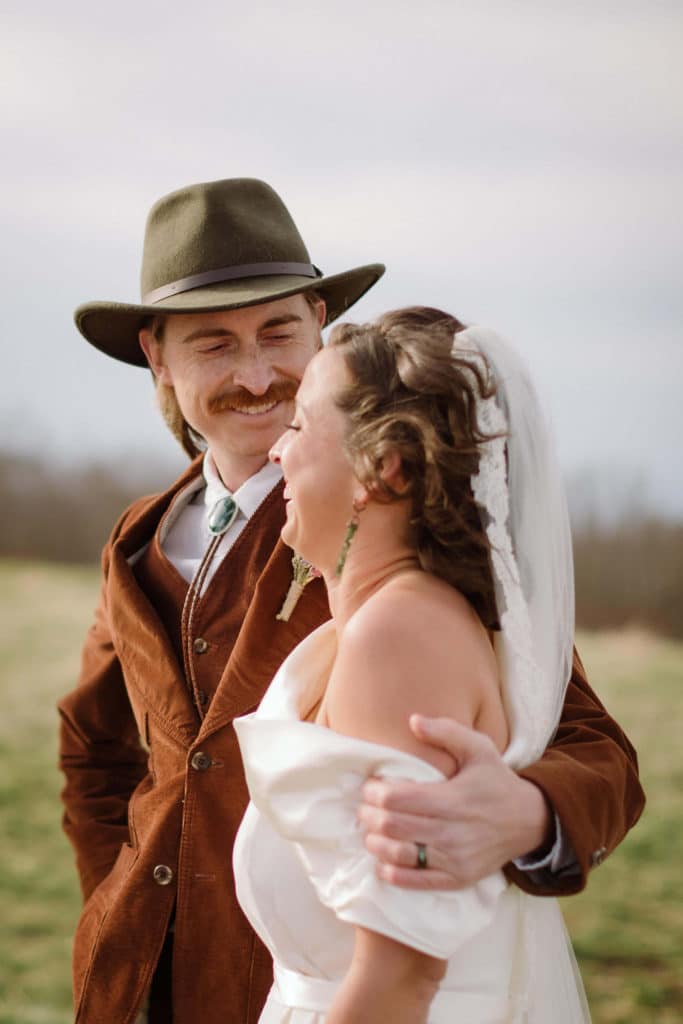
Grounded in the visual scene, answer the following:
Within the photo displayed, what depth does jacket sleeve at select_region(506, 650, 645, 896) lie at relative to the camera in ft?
5.33

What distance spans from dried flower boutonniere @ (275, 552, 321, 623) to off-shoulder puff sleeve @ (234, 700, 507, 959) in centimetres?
54

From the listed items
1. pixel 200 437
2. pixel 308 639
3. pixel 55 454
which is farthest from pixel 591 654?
pixel 308 639

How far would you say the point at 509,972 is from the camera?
1.69 meters

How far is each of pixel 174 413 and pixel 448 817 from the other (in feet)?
5.03

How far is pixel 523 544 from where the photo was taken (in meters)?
1.68

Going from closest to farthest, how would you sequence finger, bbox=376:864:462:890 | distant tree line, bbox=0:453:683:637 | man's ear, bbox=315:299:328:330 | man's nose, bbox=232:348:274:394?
finger, bbox=376:864:462:890 < man's nose, bbox=232:348:274:394 < man's ear, bbox=315:299:328:330 < distant tree line, bbox=0:453:683:637

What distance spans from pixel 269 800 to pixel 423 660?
30 centimetres

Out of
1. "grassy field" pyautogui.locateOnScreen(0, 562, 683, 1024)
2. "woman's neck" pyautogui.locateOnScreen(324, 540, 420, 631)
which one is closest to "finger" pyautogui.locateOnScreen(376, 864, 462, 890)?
"woman's neck" pyautogui.locateOnScreen(324, 540, 420, 631)

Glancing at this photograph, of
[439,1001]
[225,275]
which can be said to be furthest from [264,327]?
[439,1001]

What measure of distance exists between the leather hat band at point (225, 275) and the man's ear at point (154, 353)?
0.50ft

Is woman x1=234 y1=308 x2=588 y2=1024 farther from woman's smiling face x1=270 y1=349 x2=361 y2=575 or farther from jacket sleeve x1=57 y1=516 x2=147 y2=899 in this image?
jacket sleeve x1=57 y1=516 x2=147 y2=899

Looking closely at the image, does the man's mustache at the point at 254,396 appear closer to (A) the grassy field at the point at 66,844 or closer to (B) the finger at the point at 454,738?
(B) the finger at the point at 454,738

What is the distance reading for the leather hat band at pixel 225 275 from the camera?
241 cm

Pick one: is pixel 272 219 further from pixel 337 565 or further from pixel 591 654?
pixel 591 654
